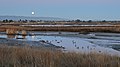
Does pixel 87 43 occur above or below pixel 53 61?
below

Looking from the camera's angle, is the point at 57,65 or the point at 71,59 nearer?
the point at 57,65

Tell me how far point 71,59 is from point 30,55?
194cm

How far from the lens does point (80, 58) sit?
1351 centimetres

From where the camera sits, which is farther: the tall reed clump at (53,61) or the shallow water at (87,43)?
the shallow water at (87,43)

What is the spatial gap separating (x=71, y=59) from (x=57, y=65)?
1485 millimetres

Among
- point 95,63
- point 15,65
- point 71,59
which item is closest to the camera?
point 15,65

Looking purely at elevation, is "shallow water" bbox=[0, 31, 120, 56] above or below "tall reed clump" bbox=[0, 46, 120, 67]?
below

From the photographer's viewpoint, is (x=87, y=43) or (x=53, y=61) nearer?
(x=53, y=61)

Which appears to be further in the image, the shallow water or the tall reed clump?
the shallow water

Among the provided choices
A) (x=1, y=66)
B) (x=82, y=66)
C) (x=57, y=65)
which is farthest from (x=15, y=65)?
(x=82, y=66)

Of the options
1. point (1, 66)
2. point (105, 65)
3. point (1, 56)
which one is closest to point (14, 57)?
point (1, 56)

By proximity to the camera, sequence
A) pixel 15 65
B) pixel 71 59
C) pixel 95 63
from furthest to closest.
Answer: pixel 71 59, pixel 95 63, pixel 15 65

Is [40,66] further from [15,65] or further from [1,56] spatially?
[1,56]

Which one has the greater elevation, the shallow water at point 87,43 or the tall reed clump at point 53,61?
the tall reed clump at point 53,61
